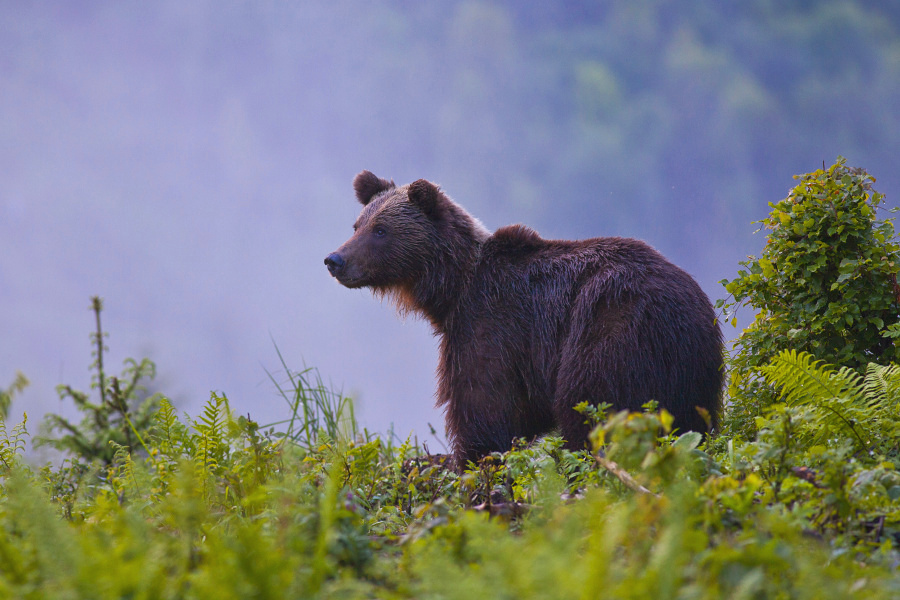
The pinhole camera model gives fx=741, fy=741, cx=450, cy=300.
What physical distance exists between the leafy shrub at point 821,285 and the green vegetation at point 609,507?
0.01 metres

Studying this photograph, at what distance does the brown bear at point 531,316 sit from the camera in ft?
16.4

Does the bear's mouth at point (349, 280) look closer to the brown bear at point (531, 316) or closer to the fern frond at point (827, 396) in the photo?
A: the brown bear at point (531, 316)

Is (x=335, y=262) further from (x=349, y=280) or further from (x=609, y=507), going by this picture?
(x=609, y=507)

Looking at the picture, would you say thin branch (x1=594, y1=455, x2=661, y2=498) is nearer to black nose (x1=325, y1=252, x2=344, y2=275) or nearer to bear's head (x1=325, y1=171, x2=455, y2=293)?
bear's head (x1=325, y1=171, x2=455, y2=293)

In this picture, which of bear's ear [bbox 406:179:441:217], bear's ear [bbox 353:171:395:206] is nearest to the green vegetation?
bear's ear [bbox 406:179:441:217]

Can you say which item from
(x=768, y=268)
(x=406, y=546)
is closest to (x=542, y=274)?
(x=768, y=268)

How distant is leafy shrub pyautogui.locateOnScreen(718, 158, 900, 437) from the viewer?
5.16 metres

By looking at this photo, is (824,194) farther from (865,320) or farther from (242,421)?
(242,421)

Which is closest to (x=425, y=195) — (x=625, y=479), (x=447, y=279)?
(x=447, y=279)

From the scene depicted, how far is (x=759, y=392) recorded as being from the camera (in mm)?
5281

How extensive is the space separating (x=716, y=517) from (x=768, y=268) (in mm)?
3865

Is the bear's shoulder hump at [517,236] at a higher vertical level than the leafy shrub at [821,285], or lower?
higher

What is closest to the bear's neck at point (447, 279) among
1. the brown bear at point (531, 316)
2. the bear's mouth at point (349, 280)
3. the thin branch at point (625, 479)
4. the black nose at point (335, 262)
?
→ the brown bear at point (531, 316)

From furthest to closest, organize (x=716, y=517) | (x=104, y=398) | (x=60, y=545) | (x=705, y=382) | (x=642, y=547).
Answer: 1. (x=104, y=398)
2. (x=705, y=382)
3. (x=716, y=517)
4. (x=642, y=547)
5. (x=60, y=545)
